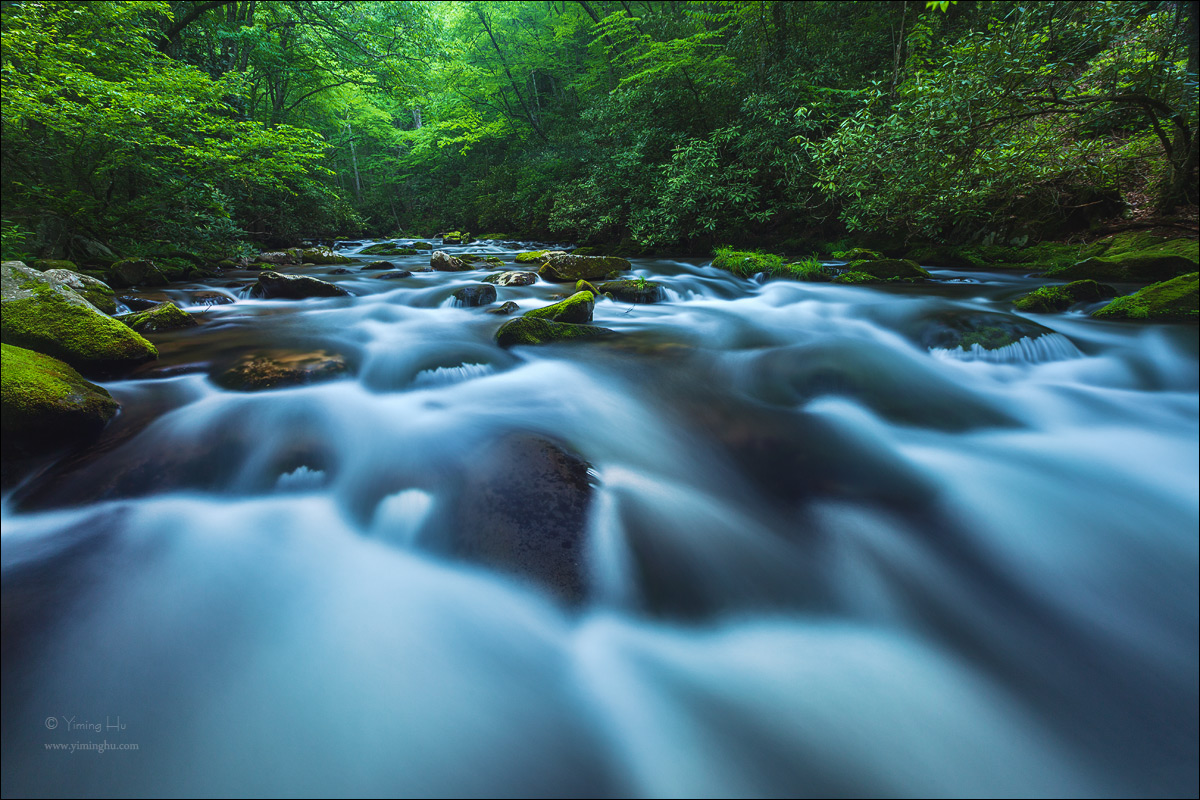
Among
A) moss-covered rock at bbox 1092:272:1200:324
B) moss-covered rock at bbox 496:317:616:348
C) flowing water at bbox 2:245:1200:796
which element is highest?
moss-covered rock at bbox 496:317:616:348

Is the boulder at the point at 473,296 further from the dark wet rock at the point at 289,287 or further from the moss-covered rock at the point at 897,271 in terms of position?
the moss-covered rock at the point at 897,271

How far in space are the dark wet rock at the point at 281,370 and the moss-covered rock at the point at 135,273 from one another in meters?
5.48

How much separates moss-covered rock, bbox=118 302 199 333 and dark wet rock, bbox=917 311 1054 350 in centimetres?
784

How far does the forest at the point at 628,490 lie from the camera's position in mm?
1485

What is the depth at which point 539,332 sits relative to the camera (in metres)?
4.90

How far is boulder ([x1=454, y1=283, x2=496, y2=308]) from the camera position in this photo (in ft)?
22.2

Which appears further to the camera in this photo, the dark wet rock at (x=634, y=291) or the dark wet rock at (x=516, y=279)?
the dark wet rock at (x=516, y=279)

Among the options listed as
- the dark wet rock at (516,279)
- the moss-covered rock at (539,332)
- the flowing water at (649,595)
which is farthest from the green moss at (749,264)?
the flowing water at (649,595)

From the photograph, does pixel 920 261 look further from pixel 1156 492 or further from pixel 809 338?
pixel 1156 492

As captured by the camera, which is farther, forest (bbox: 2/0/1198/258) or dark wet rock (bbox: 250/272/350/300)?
dark wet rock (bbox: 250/272/350/300)

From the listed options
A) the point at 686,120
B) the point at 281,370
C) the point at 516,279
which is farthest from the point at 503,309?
the point at 686,120

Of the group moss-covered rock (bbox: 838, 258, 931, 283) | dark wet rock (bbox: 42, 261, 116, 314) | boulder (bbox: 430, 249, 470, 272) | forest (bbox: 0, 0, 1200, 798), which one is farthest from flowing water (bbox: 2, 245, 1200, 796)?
boulder (bbox: 430, 249, 470, 272)

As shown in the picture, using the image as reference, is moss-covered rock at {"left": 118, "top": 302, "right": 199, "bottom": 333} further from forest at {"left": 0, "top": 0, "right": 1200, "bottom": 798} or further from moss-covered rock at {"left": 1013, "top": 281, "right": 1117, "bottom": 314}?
moss-covered rock at {"left": 1013, "top": 281, "right": 1117, "bottom": 314}

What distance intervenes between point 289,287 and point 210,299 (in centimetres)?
99
